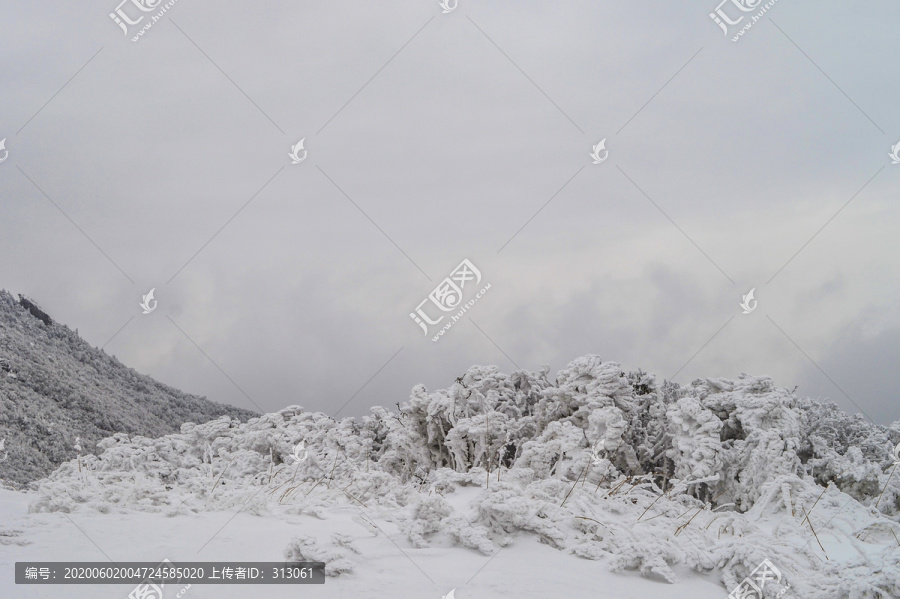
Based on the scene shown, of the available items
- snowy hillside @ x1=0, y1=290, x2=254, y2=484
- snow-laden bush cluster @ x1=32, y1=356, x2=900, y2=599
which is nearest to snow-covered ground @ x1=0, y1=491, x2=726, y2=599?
snow-laden bush cluster @ x1=32, y1=356, x2=900, y2=599

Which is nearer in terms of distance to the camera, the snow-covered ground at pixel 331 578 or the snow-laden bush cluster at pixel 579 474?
the snow-covered ground at pixel 331 578

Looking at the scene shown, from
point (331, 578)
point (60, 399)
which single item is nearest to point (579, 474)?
point (331, 578)

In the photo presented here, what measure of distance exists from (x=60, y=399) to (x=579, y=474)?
9358 mm

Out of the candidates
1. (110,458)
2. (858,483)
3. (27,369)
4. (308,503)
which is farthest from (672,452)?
(27,369)

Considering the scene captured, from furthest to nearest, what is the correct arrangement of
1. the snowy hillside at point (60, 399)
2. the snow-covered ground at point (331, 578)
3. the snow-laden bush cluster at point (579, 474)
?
the snowy hillside at point (60, 399)
the snow-laden bush cluster at point (579, 474)
the snow-covered ground at point (331, 578)

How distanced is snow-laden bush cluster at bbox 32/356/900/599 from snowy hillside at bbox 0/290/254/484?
1743 millimetres

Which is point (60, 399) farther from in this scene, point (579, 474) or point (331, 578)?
point (331, 578)

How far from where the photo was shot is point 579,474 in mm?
7586

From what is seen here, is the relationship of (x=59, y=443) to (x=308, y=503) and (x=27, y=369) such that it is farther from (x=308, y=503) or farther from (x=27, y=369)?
(x=308, y=503)

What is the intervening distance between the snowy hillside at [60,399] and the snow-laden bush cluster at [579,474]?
5.72 ft

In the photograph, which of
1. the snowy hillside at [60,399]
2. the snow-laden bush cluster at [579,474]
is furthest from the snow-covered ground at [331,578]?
the snowy hillside at [60,399]

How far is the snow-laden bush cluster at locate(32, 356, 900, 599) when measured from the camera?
4.86 meters

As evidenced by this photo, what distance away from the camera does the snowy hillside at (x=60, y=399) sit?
34.1 ft

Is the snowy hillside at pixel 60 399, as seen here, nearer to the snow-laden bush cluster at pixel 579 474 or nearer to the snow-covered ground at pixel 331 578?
the snow-laden bush cluster at pixel 579 474
